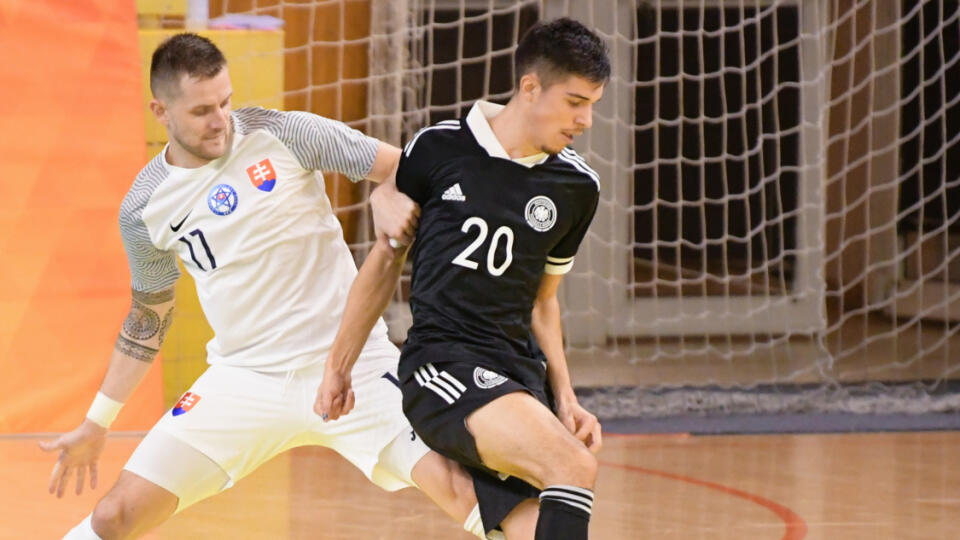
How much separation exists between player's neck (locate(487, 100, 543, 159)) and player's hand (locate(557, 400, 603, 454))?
0.56 meters

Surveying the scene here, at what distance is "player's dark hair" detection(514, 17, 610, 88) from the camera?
267cm

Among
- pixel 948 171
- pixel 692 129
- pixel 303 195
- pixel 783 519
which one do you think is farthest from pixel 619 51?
pixel 303 195

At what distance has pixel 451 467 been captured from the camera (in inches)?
112

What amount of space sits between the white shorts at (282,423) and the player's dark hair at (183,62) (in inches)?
27.2

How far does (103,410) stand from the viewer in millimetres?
3084

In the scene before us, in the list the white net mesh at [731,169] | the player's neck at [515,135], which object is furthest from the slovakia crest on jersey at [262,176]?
the white net mesh at [731,169]

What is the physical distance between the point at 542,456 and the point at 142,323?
115cm

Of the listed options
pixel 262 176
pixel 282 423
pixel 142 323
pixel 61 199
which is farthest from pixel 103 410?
pixel 61 199

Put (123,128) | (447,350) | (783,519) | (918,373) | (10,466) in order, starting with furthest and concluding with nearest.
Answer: (918,373) < (123,128) < (10,466) < (783,519) < (447,350)

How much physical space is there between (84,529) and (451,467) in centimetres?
82

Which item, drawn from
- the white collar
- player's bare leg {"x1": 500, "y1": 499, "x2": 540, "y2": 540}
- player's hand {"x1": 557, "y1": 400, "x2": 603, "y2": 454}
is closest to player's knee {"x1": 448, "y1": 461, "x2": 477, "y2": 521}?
player's bare leg {"x1": 500, "y1": 499, "x2": 540, "y2": 540}

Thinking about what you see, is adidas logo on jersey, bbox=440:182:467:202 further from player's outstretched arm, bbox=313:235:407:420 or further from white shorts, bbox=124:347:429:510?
white shorts, bbox=124:347:429:510

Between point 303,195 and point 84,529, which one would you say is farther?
point 303,195

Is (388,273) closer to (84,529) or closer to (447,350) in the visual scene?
(447,350)
